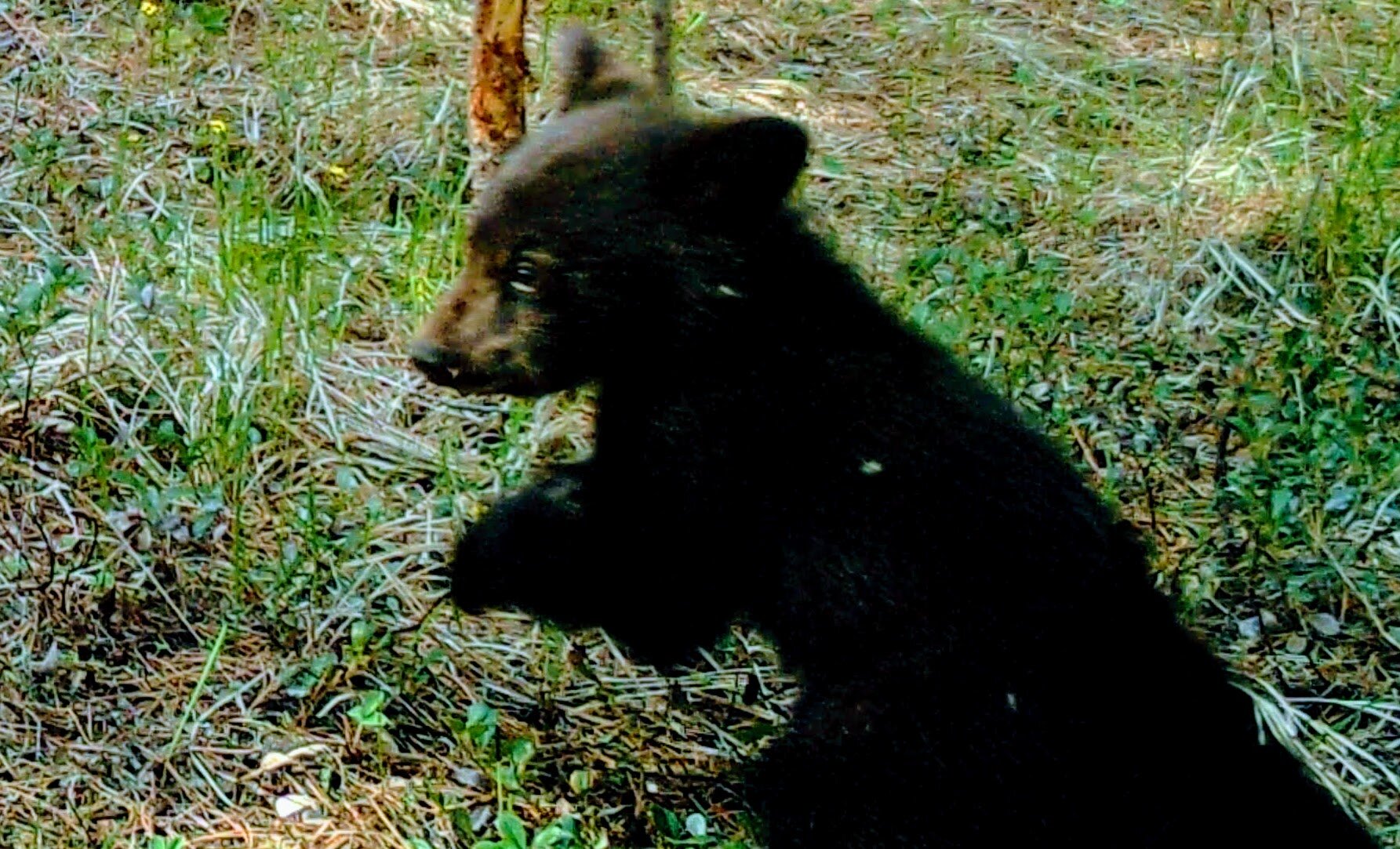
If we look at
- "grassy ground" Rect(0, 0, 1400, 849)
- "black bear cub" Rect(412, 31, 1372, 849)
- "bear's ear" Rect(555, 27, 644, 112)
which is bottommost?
"grassy ground" Rect(0, 0, 1400, 849)

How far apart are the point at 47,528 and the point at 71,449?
11.8 inches

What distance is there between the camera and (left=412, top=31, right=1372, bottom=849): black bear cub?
2.91 meters

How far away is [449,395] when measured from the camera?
4.33 metres

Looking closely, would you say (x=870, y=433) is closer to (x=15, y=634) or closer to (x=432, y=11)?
(x=15, y=634)

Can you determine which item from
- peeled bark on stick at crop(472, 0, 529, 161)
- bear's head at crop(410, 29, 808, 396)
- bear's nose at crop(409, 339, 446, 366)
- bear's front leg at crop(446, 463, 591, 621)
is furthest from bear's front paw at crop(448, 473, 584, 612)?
peeled bark on stick at crop(472, 0, 529, 161)

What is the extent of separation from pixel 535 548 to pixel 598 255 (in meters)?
0.68

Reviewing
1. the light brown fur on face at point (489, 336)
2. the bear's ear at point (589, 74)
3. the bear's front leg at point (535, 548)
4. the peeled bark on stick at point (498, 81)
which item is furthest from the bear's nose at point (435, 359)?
the peeled bark on stick at point (498, 81)

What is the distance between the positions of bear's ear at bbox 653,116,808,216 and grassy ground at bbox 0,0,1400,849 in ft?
3.51

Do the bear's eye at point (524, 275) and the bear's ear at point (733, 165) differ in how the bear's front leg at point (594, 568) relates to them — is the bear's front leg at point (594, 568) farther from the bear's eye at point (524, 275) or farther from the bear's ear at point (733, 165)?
the bear's ear at point (733, 165)

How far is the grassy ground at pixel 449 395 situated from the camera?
3318 mm

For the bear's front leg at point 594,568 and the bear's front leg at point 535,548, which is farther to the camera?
the bear's front leg at point 535,548

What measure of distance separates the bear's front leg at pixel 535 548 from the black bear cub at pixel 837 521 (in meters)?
0.04

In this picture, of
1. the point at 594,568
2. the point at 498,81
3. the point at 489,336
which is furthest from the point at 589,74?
the point at 594,568

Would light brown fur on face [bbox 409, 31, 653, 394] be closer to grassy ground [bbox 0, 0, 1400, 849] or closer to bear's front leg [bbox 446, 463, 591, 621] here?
bear's front leg [bbox 446, 463, 591, 621]
